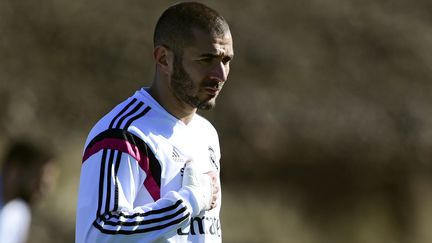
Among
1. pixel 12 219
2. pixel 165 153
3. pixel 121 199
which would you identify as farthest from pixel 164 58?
pixel 12 219

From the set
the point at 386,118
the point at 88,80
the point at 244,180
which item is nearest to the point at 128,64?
the point at 88,80

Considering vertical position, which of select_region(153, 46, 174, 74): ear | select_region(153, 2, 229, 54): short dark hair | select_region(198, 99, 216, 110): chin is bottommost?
select_region(198, 99, 216, 110): chin

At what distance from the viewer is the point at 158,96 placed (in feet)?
17.1

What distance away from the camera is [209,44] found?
16.5 feet

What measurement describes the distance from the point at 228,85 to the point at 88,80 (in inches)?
86.2

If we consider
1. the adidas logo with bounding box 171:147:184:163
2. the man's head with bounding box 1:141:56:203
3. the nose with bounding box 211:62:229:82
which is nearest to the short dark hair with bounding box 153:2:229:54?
the nose with bounding box 211:62:229:82

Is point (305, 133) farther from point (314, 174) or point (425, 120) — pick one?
point (425, 120)

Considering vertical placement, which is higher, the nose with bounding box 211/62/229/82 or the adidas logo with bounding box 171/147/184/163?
the nose with bounding box 211/62/229/82

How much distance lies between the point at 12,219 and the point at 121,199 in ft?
5.49

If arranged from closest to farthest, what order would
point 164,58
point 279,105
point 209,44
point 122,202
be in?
point 122,202 < point 209,44 < point 164,58 < point 279,105

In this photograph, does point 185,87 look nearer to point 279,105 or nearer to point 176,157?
point 176,157

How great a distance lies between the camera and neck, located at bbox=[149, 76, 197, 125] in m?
5.18

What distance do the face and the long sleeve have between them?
396mm

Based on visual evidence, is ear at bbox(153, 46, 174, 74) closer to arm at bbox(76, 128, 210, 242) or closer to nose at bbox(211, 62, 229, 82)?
nose at bbox(211, 62, 229, 82)
